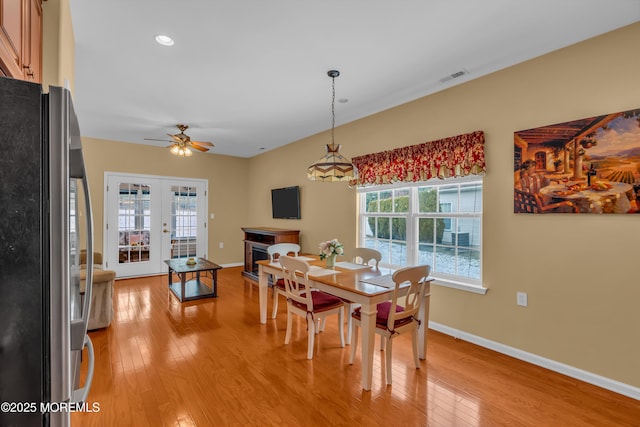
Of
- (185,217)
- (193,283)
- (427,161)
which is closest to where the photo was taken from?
(427,161)

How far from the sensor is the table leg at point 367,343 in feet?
7.62

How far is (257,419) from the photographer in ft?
6.62

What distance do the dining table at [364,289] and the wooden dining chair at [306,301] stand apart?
0.46ft

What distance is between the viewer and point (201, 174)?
22.7 ft

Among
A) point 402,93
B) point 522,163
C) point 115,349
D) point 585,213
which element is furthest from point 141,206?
point 585,213

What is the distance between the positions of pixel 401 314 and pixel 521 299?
1.26 metres

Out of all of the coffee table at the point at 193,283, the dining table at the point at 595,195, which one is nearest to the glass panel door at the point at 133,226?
the coffee table at the point at 193,283

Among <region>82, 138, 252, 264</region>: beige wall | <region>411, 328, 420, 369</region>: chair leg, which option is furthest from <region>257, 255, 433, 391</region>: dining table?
<region>82, 138, 252, 264</region>: beige wall

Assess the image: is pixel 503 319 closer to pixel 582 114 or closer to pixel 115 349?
pixel 582 114

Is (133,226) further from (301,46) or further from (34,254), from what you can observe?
(34,254)

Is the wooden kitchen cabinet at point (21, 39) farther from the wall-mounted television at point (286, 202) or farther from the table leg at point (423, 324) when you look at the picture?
the wall-mounted television at point (286, 202)

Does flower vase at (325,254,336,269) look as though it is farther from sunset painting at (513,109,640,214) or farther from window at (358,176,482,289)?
sunset painting at (513,109,640,214)

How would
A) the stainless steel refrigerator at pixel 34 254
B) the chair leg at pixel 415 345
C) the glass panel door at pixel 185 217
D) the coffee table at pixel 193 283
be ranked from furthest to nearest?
the glass panel door at pixel 185 217
the coffee table at pixel 193 283
the chair leg at pixel 415 345
the stainless steel refrigerator at pixel 34 254

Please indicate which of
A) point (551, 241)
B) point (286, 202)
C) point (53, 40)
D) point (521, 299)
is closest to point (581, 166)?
point (551, 241)
